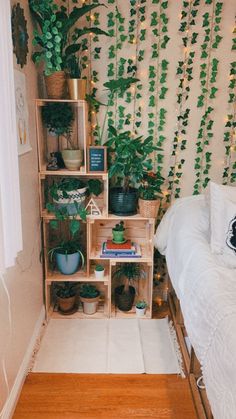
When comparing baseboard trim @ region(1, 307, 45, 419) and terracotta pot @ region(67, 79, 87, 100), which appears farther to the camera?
terracotta pot @ region(67, 79, 87, 100)

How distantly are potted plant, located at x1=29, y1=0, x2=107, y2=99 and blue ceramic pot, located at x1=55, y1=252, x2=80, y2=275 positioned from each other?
3.60 feet

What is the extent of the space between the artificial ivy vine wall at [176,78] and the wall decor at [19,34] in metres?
0.61

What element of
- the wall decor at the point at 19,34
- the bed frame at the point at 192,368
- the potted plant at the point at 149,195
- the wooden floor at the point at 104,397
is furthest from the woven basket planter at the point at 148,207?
the wall decor at the point at 19,34

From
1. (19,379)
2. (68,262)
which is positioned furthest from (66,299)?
(19,379)

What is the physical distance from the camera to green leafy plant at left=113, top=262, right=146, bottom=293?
264 cm

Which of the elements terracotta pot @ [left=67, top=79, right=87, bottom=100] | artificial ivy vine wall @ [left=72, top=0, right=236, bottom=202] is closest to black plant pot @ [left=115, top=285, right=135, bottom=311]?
artificial ivy vine wall @ [left=72, top=0, right=236, bottom=202]

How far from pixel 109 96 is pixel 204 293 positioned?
1.61 metres

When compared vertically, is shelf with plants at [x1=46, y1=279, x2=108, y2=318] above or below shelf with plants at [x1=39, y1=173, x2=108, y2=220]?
below

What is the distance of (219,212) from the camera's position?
1.97 m

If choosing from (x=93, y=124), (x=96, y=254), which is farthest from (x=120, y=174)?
(x=96, y=254)

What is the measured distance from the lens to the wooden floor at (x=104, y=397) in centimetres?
176

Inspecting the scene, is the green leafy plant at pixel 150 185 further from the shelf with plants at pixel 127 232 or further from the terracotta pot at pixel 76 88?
the terracotta pot at pixel 76 88

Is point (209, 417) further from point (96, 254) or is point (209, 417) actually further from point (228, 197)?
point (96, 254)

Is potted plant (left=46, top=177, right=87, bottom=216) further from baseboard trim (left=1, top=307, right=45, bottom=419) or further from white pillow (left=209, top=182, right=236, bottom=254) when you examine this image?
white pillow (left=209, top=182, right=236, bottom=254)
